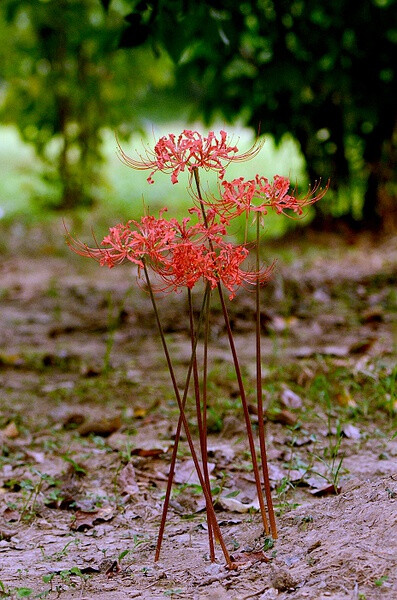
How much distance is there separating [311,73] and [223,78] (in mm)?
942

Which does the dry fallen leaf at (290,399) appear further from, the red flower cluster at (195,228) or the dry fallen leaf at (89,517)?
the red flower cluster at (195,228)

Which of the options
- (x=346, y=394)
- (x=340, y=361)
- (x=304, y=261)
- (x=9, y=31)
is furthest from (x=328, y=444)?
(x=9, y=31)

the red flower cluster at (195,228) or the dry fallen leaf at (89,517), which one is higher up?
the red flower cluster at (195,228)

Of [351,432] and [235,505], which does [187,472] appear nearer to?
[235,505]

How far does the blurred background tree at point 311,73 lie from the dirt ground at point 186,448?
125 centimetres

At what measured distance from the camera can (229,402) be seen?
3.34 m

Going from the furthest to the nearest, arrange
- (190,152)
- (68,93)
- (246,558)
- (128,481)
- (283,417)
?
(68,93) < (283,417) < (128,481) < (246,558) < (190,152)

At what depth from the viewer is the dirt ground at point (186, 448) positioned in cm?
197

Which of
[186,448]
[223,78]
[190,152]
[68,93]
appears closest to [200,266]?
[190,152]

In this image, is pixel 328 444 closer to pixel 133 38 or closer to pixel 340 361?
pixel 340 361

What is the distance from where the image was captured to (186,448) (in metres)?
2.98

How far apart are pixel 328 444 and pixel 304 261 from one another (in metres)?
3.21

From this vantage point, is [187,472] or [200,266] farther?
[187,472]

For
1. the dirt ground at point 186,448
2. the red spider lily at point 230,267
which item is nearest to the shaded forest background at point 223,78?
the dirt ground at point 186,448
